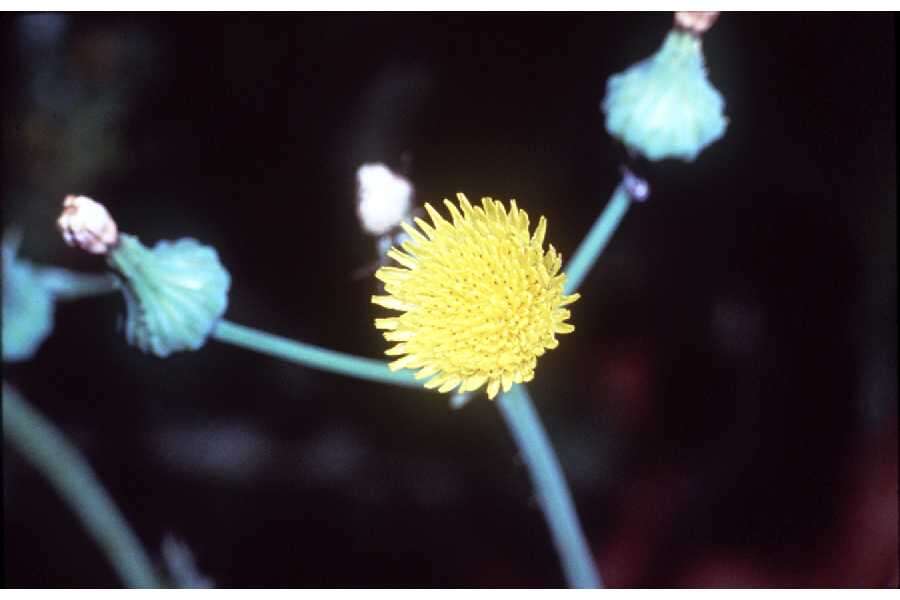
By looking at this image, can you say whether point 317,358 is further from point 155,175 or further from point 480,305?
point 155,175

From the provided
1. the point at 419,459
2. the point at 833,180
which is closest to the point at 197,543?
the point at 419,459

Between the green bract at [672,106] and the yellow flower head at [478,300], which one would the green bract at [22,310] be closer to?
the yellow flower head at [478,300]

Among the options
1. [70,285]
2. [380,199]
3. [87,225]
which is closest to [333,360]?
[380,199]

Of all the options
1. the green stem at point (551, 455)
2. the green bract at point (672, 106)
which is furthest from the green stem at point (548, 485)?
the green bract at point (672, 106)

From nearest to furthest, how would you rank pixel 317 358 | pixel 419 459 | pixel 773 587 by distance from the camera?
1. pixel 317 358
2. pixel 773 587
3. pixel 419 459

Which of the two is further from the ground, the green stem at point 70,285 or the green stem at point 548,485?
the green stem at point 70,285

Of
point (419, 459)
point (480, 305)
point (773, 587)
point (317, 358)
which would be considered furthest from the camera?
point (419, 459)
